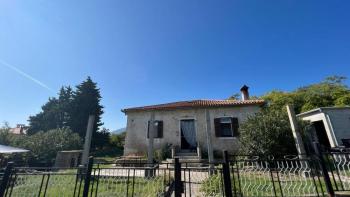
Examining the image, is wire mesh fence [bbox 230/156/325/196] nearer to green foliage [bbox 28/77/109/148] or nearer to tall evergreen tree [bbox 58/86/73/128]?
green foliage [bbox 28/77/109/148]

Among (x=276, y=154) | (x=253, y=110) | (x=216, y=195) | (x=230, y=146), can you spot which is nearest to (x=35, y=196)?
(x=216, y=195)

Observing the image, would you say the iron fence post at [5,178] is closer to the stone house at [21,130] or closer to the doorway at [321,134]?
the doorway at [321,134]

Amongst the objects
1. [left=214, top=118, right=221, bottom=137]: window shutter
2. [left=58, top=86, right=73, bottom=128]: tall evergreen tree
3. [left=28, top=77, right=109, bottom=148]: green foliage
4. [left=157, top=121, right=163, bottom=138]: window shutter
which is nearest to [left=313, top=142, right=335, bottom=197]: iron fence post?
[left=214, top=118, right=221, bottom=137]: window shutter

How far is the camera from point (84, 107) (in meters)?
24.1

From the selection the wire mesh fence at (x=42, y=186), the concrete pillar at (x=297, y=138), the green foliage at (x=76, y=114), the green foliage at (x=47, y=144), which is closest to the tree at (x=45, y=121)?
the green foliage at (x=76, y=114)

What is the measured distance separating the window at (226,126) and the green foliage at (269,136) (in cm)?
317

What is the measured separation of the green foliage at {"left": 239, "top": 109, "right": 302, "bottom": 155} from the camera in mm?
8531

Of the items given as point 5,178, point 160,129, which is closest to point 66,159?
point 5,178

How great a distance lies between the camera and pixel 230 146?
493 inches

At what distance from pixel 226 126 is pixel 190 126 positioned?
266 cm

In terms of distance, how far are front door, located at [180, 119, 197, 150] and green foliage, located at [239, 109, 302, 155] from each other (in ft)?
14.5

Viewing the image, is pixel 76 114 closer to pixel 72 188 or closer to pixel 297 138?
pixel 72 188

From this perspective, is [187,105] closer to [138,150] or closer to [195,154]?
[195,154]

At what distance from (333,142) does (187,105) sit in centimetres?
899
